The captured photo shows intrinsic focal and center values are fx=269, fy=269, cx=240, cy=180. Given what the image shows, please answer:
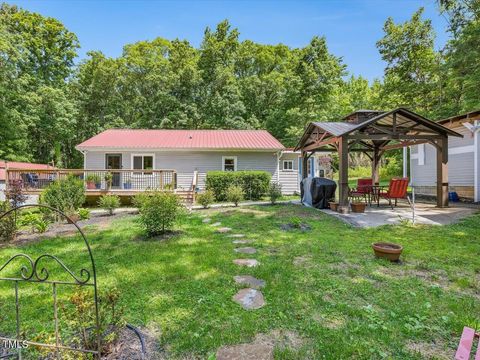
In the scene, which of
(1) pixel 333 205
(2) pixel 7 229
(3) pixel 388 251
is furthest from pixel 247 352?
(1) pixel 333 205

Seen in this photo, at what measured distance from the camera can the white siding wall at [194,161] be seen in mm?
15008

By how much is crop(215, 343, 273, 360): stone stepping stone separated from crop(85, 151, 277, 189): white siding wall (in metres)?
13.0

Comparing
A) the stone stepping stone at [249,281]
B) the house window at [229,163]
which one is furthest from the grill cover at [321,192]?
the stone stepping stone at [249,281]

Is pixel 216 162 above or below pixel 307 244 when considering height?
above

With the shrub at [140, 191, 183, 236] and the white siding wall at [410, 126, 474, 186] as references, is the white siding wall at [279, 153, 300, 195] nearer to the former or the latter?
the white siding wall at [410, 126, 474, 186]

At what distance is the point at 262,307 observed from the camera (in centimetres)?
300

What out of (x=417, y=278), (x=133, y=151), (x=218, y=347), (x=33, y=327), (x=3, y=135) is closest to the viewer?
(x=218, y=347)

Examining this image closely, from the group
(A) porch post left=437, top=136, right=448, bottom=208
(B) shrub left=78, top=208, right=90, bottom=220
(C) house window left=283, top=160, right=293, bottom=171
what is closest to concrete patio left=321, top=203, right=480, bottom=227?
(A) porch post left=437, top=136, right=448, bottom=208

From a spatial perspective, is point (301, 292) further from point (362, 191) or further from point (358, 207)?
point (362, 191)

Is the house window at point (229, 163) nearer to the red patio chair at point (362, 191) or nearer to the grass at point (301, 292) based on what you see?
the red patio chair at point (362, 191)

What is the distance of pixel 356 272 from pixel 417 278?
2.60 feet

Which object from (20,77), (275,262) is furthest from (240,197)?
(20,77)

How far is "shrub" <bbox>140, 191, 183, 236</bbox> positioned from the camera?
20.2ft

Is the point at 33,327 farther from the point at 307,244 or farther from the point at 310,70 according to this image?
the point at 310,70
